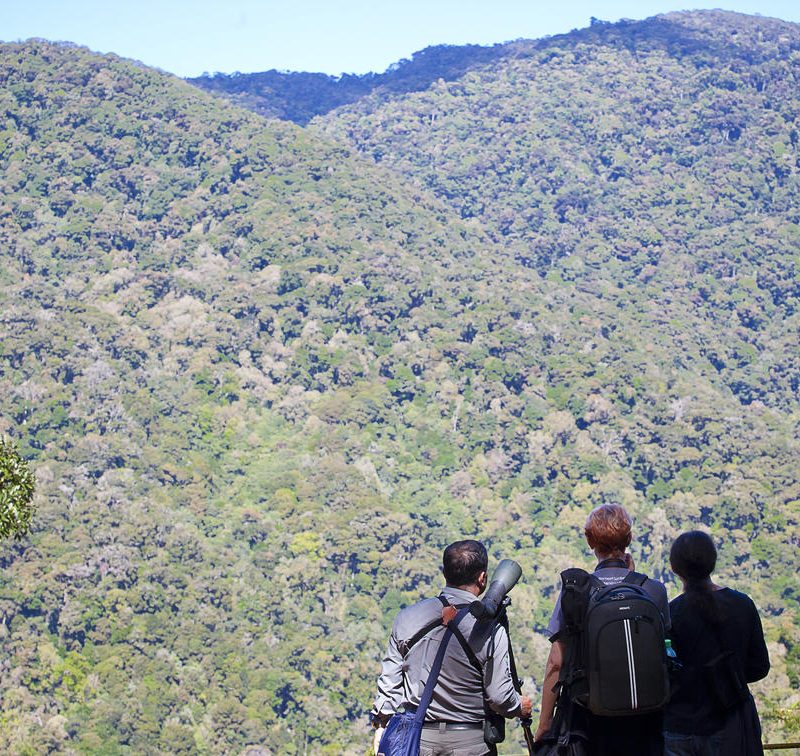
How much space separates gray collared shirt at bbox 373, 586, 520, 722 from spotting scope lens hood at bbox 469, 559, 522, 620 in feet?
0.33

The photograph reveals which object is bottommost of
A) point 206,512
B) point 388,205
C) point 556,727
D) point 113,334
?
point 206,512

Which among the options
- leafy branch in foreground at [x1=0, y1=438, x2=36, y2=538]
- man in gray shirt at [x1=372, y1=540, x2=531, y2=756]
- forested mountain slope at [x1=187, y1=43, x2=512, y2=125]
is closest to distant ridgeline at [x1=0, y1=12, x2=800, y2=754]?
leafy branch in foreground at [x1=0, y1=438, x2=36, y2=538]

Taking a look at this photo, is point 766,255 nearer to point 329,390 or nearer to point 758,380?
point 758,380

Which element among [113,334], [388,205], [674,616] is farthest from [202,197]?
[674,616]

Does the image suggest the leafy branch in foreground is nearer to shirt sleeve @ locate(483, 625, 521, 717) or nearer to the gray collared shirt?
the gray collared shirt

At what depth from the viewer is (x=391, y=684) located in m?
3.96

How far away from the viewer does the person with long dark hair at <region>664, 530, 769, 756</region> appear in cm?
402

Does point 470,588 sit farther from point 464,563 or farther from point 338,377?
point 338,377

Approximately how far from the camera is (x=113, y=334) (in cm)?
7044

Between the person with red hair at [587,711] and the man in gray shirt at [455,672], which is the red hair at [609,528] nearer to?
the person with red hair at [587,711]

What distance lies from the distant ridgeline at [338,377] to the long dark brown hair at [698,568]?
13236mm

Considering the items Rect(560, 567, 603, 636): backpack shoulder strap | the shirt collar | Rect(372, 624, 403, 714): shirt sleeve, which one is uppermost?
Rect(560, 567, 603, 636): backpack shoulder strap

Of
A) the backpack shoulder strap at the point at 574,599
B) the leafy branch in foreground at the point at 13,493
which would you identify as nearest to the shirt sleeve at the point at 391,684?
the backpack shoulder strap at the point at 574,599

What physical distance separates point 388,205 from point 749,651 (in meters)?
93.7
